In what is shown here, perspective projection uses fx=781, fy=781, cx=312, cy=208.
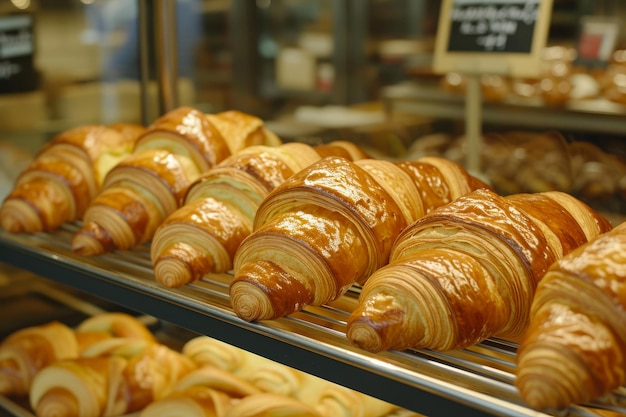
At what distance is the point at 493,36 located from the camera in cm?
237

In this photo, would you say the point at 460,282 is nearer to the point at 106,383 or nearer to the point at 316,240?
the point at 316,240

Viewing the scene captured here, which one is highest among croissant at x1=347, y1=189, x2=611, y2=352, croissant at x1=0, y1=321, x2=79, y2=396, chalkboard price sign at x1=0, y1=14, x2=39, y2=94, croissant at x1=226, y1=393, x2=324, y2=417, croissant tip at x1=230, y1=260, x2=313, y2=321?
chalkboard price sign at x1=0, y1=14, x2=39, y2=94

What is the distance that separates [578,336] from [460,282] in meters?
0.16

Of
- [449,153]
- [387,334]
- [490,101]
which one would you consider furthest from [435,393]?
[490,101]

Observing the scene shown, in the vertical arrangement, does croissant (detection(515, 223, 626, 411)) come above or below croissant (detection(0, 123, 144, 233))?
above

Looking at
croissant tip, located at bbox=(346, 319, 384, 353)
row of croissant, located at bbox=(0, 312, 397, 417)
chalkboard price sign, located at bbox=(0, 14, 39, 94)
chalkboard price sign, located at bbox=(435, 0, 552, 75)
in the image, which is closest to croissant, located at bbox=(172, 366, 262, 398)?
row of croissant, located at bbox=(0, 312, 397, 417)

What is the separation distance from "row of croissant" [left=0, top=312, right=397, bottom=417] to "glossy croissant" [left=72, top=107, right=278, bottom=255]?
0.38 m

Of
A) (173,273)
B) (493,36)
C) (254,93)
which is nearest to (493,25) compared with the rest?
(493,36)

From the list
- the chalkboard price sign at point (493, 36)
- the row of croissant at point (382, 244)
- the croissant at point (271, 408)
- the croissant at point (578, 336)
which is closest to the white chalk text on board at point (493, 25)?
the chalkboard price sign at point (493, 36)

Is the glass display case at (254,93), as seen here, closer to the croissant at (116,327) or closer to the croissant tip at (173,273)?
the croissant tip at (173,273)

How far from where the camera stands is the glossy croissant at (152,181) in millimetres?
1366

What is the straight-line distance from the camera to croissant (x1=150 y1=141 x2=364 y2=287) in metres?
1.20

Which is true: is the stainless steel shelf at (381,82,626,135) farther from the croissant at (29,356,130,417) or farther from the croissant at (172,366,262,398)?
the croissant at (29,356,130,417)

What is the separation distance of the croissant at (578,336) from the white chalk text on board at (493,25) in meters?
1.60
